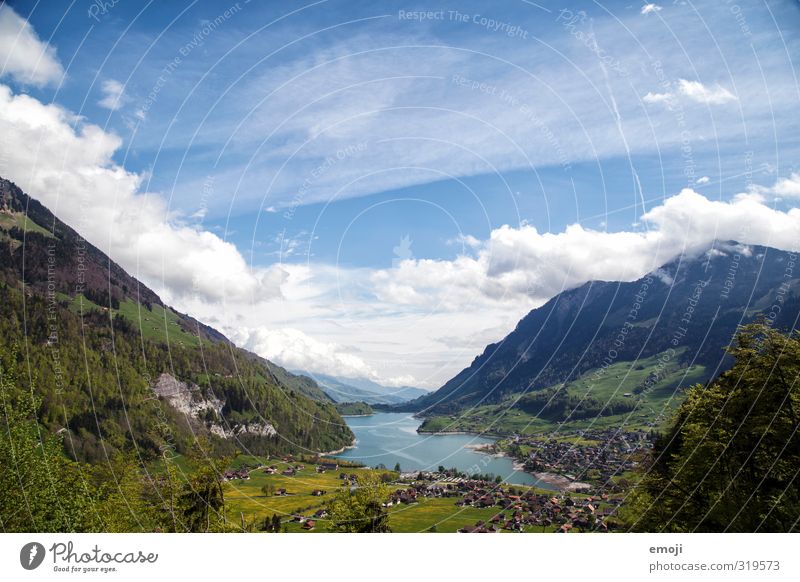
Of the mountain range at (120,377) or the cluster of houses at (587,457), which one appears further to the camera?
the mountain range at (120,377)

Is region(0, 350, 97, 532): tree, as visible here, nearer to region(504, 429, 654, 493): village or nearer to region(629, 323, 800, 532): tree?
region(629, 323, 800, 532): tree

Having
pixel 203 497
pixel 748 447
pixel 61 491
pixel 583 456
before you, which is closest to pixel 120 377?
pixel 583 456

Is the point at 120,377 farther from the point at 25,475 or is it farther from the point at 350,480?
the point at 25,475

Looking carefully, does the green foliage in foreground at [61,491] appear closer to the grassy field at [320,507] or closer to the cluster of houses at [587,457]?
the grassy field at [320,507]

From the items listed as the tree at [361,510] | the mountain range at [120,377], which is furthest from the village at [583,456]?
the tree at [361,510]
